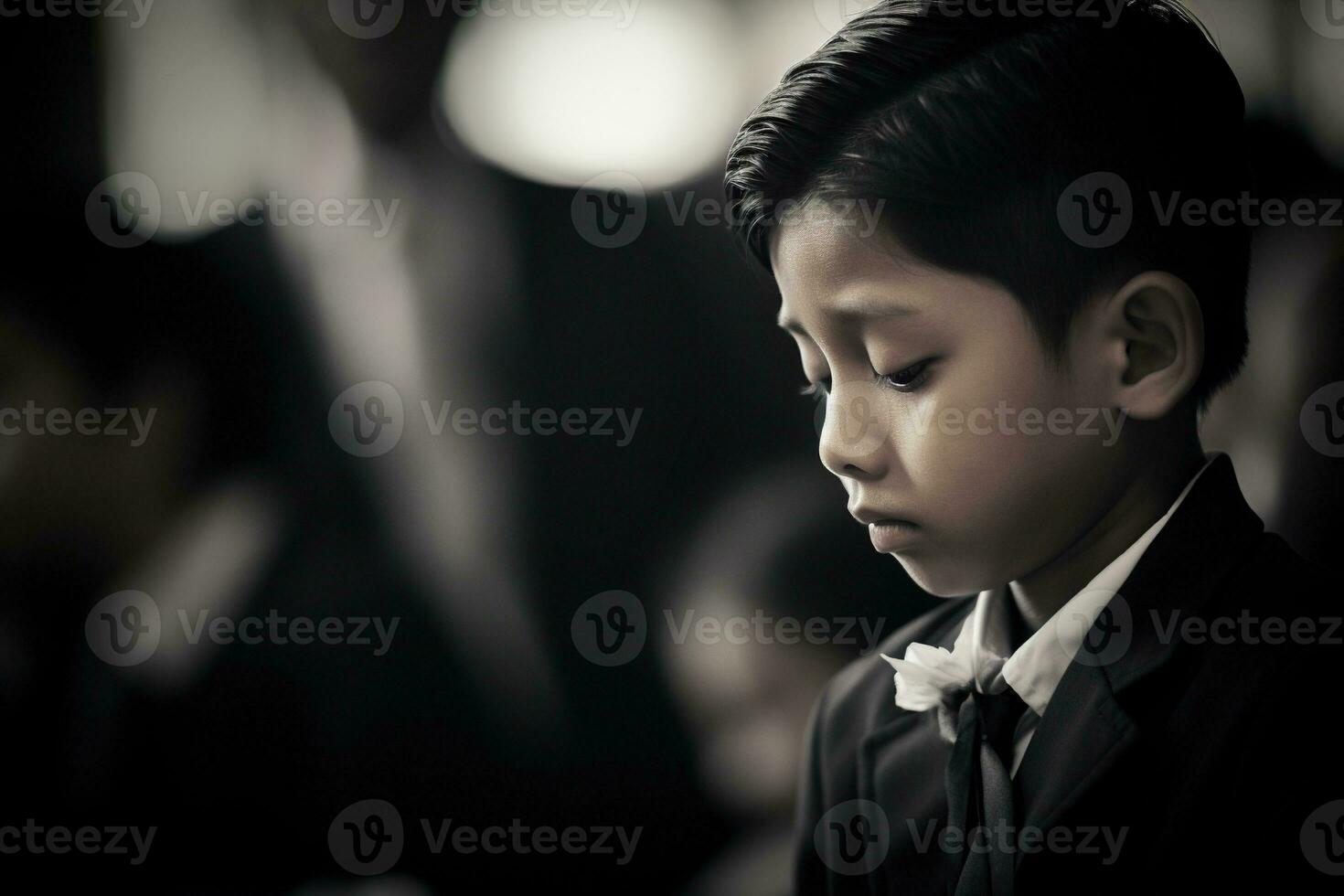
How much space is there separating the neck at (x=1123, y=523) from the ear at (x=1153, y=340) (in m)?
0.05

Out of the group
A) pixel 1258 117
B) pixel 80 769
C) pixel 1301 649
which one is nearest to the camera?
pixel 1301 649

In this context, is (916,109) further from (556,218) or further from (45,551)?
(45,551)

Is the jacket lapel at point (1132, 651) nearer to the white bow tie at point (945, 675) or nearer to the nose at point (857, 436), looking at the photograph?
the white bow tie at point (945, 675)

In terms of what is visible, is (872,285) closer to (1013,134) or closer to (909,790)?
(1013,134)

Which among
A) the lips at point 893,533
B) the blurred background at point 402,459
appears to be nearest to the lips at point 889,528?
the lips at point 893,533

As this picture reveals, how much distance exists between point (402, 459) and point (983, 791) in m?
0.49

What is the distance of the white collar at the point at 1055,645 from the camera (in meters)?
0.51

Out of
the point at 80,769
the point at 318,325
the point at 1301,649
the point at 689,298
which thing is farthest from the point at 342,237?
the point at 1301,649

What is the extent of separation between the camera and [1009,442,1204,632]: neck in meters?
0.52

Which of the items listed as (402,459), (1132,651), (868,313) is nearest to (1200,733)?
(1132,651)

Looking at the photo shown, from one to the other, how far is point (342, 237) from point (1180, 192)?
590mm

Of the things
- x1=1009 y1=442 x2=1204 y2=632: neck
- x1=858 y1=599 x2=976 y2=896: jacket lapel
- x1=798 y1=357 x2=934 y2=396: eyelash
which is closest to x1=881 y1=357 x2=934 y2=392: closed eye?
x1=798 y1=357 x2=934 y2=396: eyelash

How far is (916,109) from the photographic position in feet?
1.59

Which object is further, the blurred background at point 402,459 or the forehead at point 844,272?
the blurred background at point 402,459
